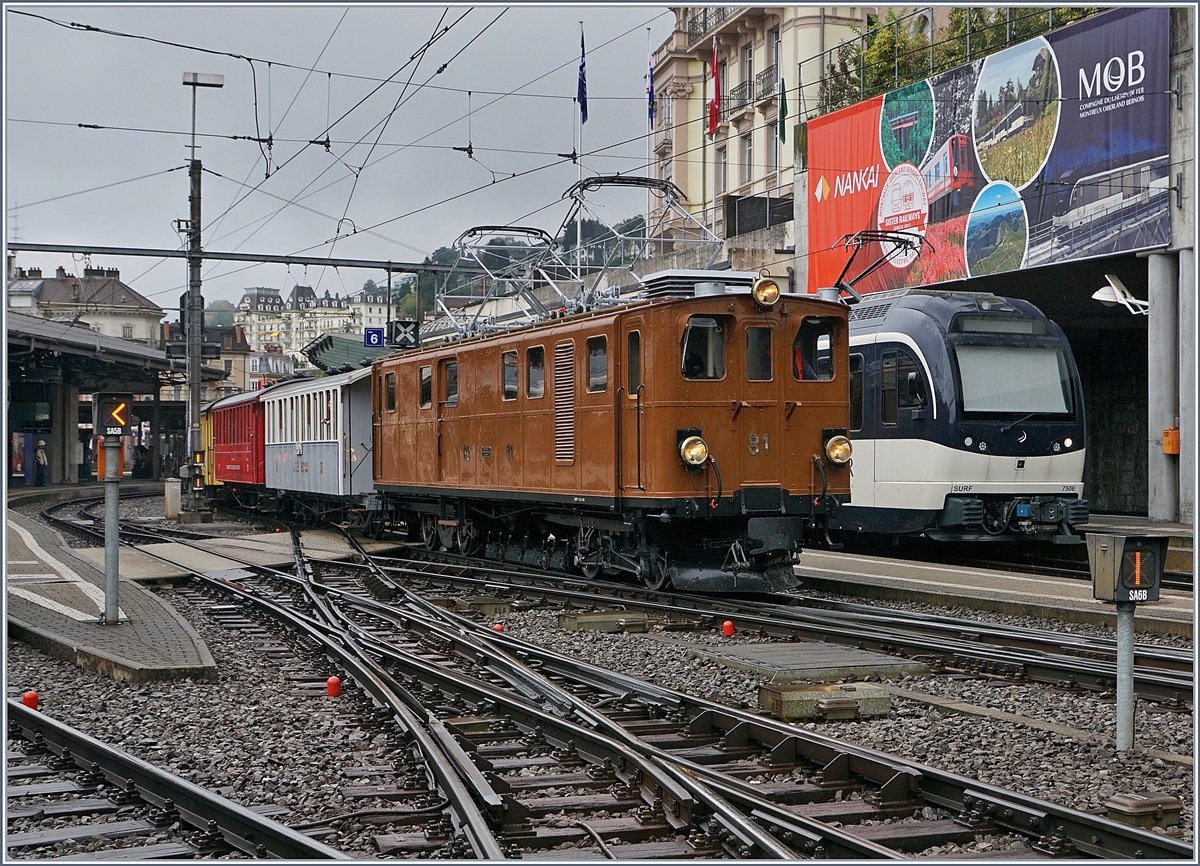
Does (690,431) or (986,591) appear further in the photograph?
(986,591)

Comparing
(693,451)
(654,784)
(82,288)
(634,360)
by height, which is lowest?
(654,784)

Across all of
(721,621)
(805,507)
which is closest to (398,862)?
(721,621)

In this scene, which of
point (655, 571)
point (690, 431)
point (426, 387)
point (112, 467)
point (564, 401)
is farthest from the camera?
point (426, 387)

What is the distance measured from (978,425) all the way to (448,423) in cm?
744

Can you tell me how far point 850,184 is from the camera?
28609 millimetres

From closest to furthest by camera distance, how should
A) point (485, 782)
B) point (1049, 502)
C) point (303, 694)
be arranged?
point (485, 782), point (303, 694), point (1049, 502)

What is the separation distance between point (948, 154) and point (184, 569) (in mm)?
16334

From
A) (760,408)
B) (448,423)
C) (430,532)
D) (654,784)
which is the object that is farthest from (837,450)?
(430,532)

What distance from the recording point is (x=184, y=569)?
18.7m

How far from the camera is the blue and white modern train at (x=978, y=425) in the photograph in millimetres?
16625

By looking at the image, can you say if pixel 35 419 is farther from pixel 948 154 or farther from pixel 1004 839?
pixel 1004 839

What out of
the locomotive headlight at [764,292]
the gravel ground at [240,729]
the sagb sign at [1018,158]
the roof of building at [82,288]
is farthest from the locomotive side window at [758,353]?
Result: the roof of building at [82,288]

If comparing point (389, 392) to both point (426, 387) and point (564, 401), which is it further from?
point (564, 401)

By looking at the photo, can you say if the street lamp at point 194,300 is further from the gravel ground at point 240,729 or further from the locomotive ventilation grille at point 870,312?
the gravel ground at point 240,729
